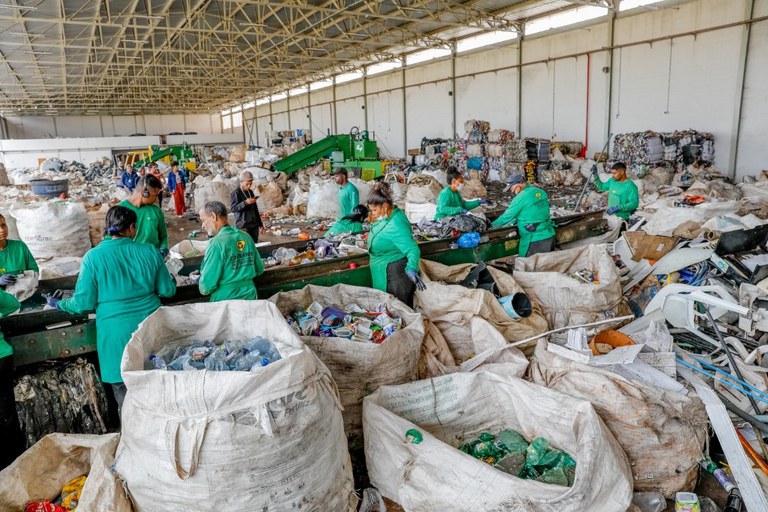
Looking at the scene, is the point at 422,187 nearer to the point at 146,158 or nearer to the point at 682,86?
the point at 682,86

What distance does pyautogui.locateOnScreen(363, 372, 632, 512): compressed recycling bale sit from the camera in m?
2.08

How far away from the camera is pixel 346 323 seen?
124 inches

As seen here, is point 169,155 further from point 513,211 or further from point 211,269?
point 211,269

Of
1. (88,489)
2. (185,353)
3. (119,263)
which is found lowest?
(88,489)

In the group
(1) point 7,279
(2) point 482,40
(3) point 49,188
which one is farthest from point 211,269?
(2) point 482,40

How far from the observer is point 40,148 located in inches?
859

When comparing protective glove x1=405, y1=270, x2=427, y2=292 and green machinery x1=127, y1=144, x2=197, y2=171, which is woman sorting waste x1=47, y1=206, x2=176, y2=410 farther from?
green machinery x1=127, y1=144, x2=197, y2=171

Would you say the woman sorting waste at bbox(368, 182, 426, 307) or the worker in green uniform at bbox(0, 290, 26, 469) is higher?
the woman sorting waste at bbox(368, 182, 426, 307)

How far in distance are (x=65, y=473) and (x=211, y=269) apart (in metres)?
1.17

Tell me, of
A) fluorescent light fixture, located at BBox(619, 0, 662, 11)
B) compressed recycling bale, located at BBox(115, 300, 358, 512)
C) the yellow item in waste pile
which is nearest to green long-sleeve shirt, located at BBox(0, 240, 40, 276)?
the yellow item in waste pile

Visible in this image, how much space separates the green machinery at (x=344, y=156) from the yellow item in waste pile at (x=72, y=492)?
431 inches

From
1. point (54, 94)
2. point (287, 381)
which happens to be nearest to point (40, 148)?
point (54, 94)

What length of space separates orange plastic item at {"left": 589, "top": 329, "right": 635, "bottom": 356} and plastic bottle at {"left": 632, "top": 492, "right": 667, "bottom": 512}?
2.73 ft

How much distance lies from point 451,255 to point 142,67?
17.9 metres
